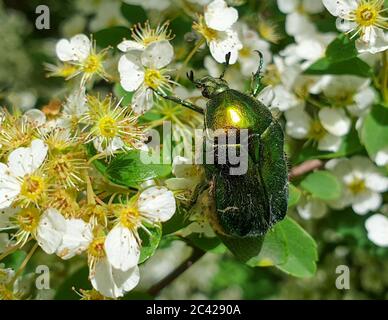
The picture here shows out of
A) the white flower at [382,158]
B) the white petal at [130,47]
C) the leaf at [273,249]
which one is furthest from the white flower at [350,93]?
the white petal at [130,47]

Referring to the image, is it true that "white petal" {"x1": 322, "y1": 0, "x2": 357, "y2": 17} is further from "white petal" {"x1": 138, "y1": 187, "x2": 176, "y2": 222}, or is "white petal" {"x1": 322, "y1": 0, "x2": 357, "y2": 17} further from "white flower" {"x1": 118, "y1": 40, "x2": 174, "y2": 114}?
"white petal" {"x1": 138, "y1": 187, "x2": 176, "y2": 222}

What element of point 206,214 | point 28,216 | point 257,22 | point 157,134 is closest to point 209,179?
point 206,214

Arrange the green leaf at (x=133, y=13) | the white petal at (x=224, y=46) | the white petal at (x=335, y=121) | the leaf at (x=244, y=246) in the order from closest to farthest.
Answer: the leaf at (x=244, y=246) → the white petal at (x=224, y=46) → the white petal at (x=335, y=121) → the green leaf at (x=133, y=13)

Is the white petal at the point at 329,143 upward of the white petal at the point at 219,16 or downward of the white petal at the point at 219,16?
downward

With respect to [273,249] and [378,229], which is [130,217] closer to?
[273,249]

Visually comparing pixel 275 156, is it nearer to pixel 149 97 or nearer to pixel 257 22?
pixel 149 97

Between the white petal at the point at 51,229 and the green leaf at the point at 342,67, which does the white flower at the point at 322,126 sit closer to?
the green leaf at the point at 342,67

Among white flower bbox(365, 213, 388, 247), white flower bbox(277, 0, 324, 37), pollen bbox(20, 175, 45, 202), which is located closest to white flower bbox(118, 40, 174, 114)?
pollen bbox(20, 175, 45, 202)
